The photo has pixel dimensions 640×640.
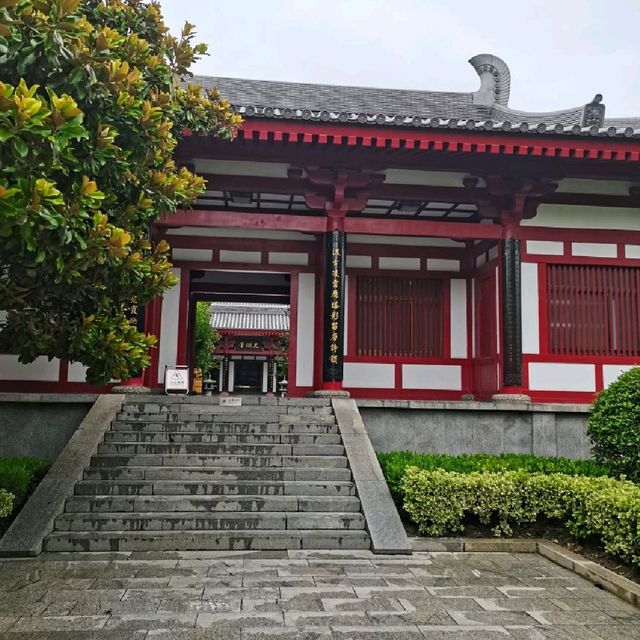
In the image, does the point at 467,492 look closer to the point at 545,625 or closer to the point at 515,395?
the point at 545,625

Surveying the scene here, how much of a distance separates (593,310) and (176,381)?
722 centimetres

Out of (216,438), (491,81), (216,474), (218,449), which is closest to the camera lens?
(216,474)

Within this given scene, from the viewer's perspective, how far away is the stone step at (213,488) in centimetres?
714

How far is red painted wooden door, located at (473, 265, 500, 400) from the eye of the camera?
35.4 ft

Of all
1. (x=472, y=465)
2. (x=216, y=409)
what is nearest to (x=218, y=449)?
(x=216, y=409)

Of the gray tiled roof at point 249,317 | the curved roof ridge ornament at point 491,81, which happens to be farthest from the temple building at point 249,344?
the curved roof ridge ornament at point 491,81

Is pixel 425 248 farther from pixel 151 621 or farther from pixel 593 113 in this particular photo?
pixel 151 621

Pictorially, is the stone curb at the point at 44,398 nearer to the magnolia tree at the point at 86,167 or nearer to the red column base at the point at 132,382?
the red column base at the point at 132,382

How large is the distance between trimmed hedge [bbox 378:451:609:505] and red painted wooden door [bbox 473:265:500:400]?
8.60ft

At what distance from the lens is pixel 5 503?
21.3 feet

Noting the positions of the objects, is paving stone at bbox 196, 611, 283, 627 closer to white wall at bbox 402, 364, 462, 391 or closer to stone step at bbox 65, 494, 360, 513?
stone step at bbox 65, 494, 360, 513

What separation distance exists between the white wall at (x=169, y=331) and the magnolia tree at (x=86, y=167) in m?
5.34

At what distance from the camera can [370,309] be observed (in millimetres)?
11805

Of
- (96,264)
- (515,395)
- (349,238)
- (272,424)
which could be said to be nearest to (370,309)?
(349,238)
